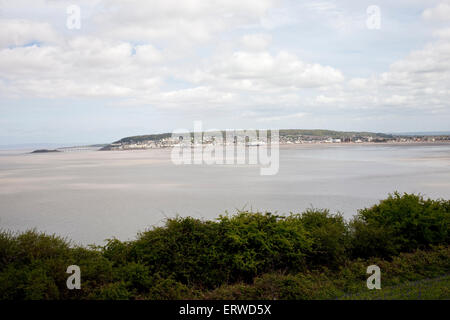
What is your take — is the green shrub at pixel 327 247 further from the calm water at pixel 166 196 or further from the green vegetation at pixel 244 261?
the calm water at pixel 166 196

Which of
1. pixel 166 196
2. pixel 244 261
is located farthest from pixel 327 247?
pixel 166 196

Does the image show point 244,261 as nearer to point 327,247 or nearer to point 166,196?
point 327,247

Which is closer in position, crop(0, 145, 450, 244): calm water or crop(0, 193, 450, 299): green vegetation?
crop(0, 193, 450, 299): green vegetation

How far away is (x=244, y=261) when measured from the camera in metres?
8.51

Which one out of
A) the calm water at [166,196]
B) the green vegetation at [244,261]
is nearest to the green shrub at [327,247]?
the green vegetation at [244,261]

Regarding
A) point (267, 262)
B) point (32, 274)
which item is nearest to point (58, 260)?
point (32, 274)

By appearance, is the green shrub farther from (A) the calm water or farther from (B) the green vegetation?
(A) the calm water

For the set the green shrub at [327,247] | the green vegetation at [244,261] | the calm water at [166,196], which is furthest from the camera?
the calm water at [166,196]

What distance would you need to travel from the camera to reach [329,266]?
9383 millimetres

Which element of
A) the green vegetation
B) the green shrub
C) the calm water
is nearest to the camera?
the green vegetation

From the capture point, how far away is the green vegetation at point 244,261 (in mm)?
7188

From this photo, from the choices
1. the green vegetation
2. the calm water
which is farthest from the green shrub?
the calm water

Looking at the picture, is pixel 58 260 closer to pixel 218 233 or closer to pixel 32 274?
A: pixel 32 274

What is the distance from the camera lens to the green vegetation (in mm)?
7188
